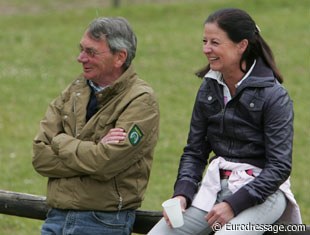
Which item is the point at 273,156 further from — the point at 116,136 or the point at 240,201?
the point at 116,136

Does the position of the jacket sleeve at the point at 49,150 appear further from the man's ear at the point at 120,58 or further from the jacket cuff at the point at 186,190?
the jacket cuff at the point at 186,190

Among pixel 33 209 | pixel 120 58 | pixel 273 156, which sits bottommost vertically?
pixel 33 209

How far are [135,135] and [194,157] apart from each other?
0.38 metres

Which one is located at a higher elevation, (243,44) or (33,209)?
(243,44)

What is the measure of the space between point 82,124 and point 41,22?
45.4ft

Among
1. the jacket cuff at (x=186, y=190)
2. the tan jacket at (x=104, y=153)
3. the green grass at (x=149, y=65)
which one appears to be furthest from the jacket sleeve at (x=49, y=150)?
the green grass at (x=149, y=65)

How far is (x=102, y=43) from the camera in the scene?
192 inches

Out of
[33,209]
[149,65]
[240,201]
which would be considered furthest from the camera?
[149,65]

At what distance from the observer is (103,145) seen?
474cm

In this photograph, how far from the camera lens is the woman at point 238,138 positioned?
14.8 feet

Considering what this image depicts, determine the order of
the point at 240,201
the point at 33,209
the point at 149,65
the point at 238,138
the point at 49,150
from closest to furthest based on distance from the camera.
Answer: the point at 240,201 < the point at 238,138 < the point at 49,150 < the point at 33,209 < the point at 149,65

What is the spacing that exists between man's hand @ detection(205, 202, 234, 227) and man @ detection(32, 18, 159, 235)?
21.0 inches

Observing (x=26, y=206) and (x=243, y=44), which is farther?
(x=26, y=206)

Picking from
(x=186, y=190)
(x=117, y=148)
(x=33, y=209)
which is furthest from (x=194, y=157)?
(x=33, y=209)
